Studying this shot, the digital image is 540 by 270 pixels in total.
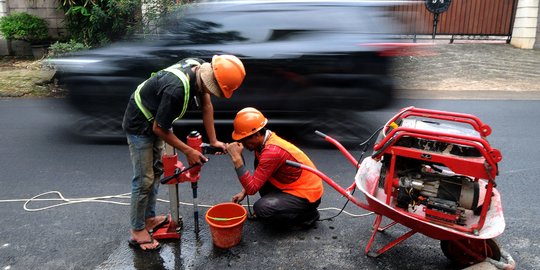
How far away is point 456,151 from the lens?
2732 mm

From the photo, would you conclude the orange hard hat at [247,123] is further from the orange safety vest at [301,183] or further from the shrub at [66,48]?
the shrub at [66,48]

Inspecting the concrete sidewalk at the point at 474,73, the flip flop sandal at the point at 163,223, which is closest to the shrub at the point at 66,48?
the concrete sidewalk at the point at 474,73

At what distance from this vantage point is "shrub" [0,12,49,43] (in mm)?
11375

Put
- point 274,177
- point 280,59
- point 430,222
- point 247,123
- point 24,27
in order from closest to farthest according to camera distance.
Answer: point 430,222 < point 247,123 < point 274,177 < point 280,59 < point 24,27

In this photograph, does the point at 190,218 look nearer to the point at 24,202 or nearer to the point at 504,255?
the point at 24,202

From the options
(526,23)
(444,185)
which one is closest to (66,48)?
(444,185)

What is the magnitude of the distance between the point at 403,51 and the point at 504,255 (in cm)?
285

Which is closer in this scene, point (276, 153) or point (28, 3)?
point (276, 153)

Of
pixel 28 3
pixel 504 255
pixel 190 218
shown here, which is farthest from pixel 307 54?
pixel 28 3

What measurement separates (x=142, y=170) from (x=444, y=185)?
2.21m

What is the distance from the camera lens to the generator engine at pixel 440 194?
2.82m

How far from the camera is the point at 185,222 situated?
12.8 feet

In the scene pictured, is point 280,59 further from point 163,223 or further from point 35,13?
point 35,13

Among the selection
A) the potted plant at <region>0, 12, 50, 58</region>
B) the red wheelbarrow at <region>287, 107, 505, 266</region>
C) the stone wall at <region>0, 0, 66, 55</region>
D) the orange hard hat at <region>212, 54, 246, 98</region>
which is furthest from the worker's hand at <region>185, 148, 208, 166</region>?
the stone wall at <region>0, 0, 66, 55</region>
